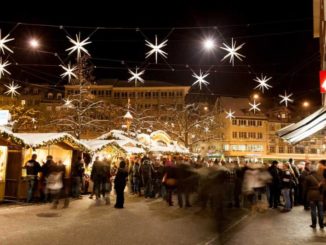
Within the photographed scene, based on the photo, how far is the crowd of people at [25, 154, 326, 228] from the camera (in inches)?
455

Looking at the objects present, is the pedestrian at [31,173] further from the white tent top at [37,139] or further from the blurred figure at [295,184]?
the blurred figure at [295,184]

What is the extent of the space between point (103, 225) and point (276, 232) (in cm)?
468

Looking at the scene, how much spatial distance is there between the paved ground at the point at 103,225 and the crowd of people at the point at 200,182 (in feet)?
2.64

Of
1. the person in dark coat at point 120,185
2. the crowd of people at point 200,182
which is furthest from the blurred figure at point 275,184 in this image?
the person in dark coat at point 120,185

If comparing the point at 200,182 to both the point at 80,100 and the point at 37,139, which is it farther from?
the point at 80,100

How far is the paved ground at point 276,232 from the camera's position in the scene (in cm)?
961

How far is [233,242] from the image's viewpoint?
938cm

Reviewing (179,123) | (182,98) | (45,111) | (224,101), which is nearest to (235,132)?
(224,101)

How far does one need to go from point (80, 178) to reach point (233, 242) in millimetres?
11049

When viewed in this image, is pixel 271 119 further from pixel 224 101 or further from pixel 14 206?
pixel 14 206

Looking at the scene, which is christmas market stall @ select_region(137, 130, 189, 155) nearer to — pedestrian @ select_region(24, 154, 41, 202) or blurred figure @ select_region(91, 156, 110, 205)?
blurred figure @ select_region(91, 156, 110, 205)

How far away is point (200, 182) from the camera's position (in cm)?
1320

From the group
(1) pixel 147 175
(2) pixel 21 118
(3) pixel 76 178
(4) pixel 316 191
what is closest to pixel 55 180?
(3) pixel 76 178

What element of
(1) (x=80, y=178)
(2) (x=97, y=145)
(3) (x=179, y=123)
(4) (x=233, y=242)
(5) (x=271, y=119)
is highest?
(5) (x=271, y=119)
